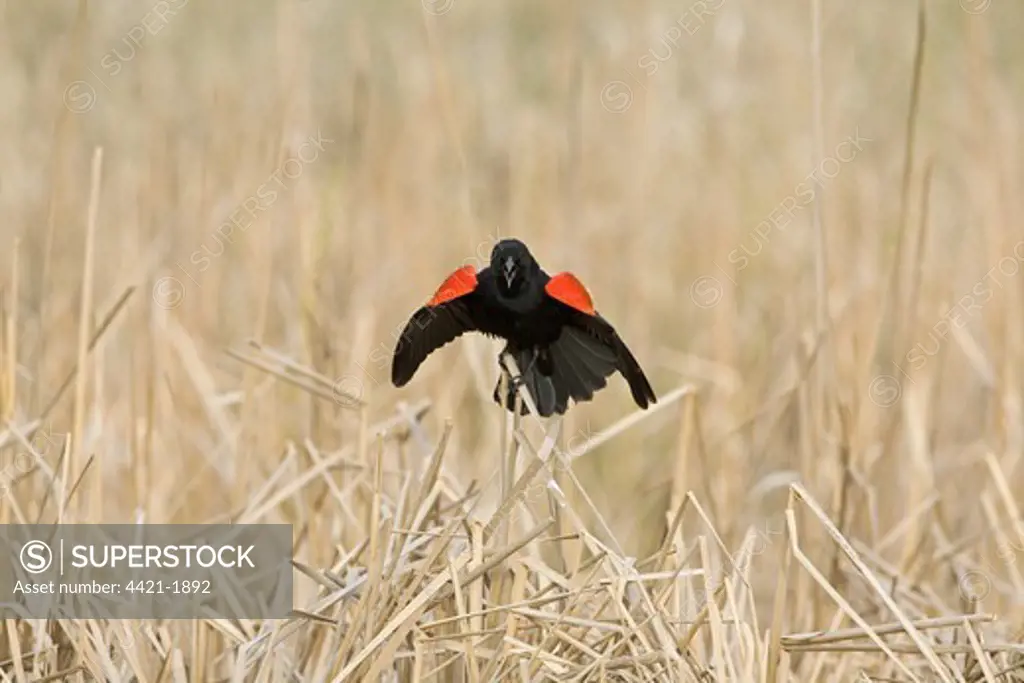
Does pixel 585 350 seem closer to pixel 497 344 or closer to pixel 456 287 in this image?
pixel 456 287

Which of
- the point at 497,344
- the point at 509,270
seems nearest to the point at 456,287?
the point at 509,270

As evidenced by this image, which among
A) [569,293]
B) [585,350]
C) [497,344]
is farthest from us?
[497,344]

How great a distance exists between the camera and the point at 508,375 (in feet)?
4.79

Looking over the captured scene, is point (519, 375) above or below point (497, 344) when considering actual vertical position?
below

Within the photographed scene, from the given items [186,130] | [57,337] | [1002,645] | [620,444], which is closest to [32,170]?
[186,130]

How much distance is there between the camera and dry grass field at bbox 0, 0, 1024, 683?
1.56 meters

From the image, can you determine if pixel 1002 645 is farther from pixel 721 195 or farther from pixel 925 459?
pixel 721 195

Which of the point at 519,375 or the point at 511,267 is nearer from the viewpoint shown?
the point at 511,267

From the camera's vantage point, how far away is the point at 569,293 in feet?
4.39

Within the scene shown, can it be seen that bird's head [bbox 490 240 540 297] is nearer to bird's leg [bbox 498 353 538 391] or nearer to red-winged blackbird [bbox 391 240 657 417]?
red-winged blackbird [bbox 391 240 657 417]

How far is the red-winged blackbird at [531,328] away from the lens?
1347 mm

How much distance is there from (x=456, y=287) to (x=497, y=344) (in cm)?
155

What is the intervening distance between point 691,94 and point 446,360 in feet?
4.58

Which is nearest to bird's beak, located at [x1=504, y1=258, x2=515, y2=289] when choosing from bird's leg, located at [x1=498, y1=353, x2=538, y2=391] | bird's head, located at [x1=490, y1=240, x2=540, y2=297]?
bird's head, located at [x1=490, y1=240, x2=540, y2=297]
